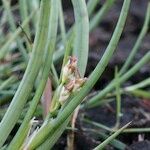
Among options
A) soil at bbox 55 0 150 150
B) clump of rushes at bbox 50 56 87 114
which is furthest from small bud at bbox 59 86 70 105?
soil at bbox 55 0 150 150

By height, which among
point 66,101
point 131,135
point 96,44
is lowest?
point 131,135

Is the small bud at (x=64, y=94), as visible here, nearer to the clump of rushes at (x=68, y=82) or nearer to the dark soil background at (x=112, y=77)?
the clump of rushes at (x=68, y=82)

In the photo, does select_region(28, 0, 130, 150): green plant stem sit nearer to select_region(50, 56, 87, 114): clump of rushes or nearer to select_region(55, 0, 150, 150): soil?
select_region(50, 56, 87, 114): clump of rushes

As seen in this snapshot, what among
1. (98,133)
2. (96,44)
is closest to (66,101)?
(98,133)

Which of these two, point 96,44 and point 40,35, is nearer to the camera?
point 40,35

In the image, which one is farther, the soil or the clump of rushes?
the soil

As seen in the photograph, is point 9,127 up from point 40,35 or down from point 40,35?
down

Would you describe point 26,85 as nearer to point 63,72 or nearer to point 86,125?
point 63,72

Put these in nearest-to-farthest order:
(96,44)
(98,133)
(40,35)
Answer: (40,35), (98,133), (96,44)
